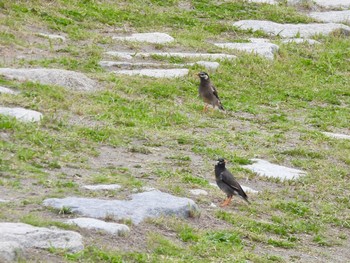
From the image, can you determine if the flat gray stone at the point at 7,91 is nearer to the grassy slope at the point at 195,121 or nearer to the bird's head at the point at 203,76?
the grassy slope at the point at 195,121

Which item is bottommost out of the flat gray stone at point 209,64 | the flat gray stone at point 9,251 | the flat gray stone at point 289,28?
the flat gray stone at point 289,28

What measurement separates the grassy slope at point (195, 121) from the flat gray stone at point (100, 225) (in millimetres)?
221

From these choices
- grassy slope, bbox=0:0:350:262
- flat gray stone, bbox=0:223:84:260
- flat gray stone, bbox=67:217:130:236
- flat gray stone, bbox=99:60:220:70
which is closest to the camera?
flat gray stone, bbox=0:223:84:260

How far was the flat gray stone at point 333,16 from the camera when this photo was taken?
2041cm

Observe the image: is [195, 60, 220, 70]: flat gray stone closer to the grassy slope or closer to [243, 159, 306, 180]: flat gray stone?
the grassy slope

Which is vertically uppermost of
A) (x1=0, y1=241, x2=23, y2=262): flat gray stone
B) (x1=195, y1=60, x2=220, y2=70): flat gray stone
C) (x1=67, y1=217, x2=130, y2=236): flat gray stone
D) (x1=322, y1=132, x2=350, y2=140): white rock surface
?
(x1=0, y1=241, x2=23, y2=262): flat gray stone

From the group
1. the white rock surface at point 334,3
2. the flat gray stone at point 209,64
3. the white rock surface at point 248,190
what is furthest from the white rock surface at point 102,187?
the white rock surface at point 334,3

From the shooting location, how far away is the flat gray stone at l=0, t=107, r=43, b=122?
1084cm

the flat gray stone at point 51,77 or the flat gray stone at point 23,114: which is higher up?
the flat gray stone at point 23,114

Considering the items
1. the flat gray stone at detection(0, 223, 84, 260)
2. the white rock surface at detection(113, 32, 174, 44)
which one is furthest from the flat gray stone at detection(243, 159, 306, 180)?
the white rock surface at detection(113, 32, 174, 44)

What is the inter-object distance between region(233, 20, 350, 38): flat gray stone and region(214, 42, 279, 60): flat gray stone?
1.37 metres

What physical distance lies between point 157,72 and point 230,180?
17.6ft

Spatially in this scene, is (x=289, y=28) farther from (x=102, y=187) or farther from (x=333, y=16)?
(x=102, y=187)

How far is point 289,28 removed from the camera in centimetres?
1925
